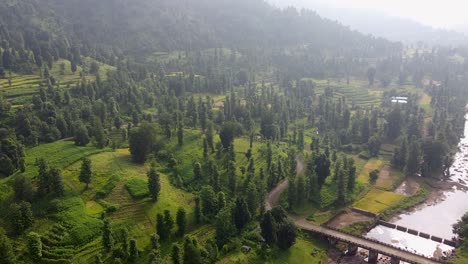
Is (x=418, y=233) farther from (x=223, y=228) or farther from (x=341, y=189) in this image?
(x=223, y=228)

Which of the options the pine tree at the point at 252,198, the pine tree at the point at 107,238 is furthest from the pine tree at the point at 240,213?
the pine tree at the point at 107,238

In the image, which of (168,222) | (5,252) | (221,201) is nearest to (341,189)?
(221,201)

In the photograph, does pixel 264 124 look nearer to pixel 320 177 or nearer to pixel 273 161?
pixel 273 161

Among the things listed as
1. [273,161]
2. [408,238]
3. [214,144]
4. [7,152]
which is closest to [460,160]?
[408,238]

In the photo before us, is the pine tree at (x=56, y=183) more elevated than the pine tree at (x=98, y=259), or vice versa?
the pine tree at (x=56, y=183)

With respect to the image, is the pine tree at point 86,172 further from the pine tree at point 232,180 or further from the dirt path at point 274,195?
the dirt path at point 274,195

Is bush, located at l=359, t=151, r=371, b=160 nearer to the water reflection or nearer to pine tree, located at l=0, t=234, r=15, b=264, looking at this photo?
the water reflection

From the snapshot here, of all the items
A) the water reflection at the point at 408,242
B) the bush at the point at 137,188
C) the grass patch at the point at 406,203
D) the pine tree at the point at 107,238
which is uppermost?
the bush at the point at 137,188
